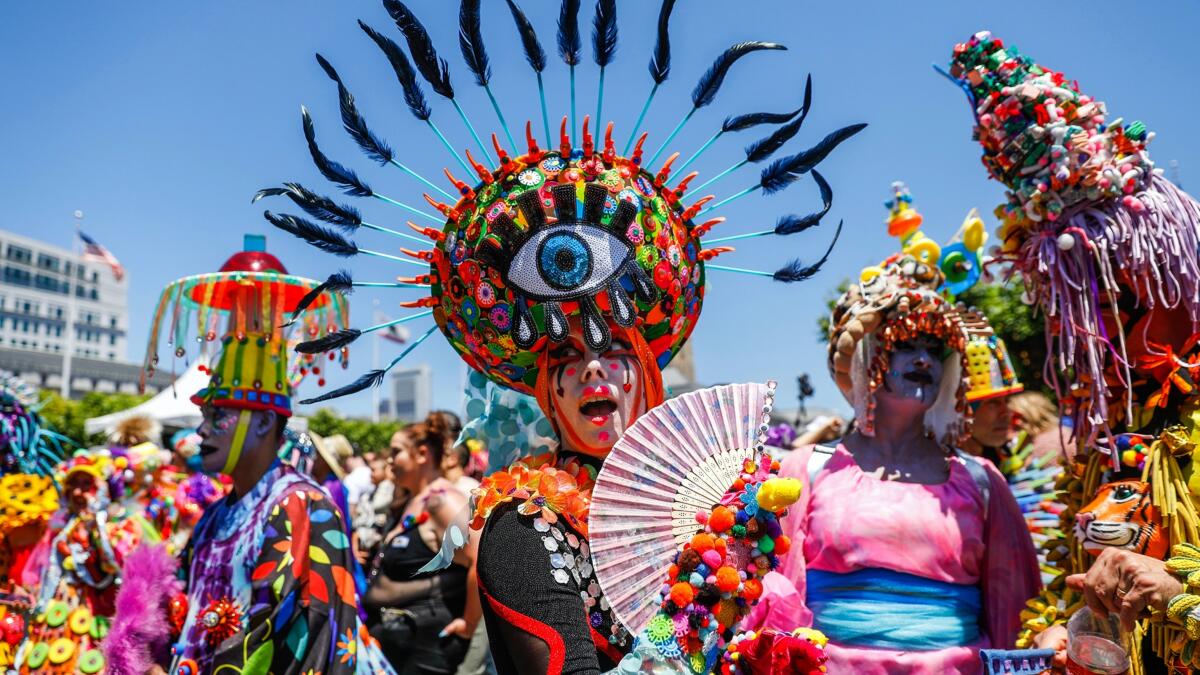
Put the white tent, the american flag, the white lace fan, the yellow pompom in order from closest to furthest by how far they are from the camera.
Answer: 1. the yellow pompom
2. the white lace fan
3. the white tent
4. the american flag

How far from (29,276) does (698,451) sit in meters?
89.2

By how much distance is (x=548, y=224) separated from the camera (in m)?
2.11

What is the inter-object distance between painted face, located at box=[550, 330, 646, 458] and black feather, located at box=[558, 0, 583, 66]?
2.42 feet

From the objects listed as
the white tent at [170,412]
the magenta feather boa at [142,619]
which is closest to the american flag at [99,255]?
the white tent at [170,412]

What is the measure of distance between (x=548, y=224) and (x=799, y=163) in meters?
0.72

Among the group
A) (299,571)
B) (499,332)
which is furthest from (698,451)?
(299,571)

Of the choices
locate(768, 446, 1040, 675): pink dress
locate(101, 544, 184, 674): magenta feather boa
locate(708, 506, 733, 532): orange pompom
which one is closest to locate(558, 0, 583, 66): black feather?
locate(708, 506, 733, 532): orange pompom

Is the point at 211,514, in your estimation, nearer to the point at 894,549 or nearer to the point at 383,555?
the point at 383,555

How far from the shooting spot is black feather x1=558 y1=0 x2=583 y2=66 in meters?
2.24

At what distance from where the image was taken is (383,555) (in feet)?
17.1

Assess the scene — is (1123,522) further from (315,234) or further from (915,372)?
(315,234)

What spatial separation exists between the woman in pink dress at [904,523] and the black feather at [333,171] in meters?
1.68

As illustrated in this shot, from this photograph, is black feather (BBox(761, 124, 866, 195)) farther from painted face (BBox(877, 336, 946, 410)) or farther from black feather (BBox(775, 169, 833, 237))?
painted face (BBox(877, 336, 946, 410))

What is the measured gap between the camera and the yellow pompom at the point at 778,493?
1672mm
